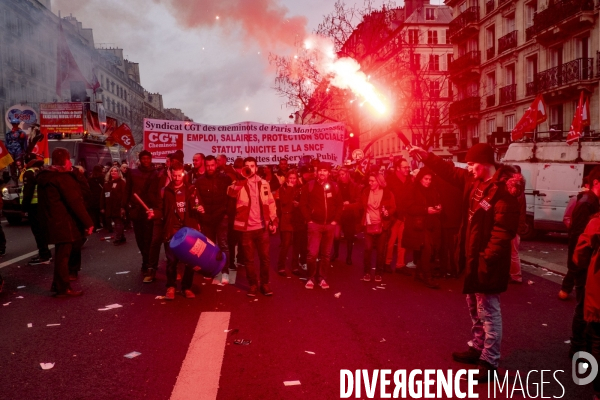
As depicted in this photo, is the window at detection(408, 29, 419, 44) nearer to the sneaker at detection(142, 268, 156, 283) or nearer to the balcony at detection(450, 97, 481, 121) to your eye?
the balcony at detection(450, 97, 481, 121)

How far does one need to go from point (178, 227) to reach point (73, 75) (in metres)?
20.5

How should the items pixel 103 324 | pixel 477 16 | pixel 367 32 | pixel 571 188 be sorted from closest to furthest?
pixel 103 324
pixel 571 188
pixel 367 32
pixel 477 16

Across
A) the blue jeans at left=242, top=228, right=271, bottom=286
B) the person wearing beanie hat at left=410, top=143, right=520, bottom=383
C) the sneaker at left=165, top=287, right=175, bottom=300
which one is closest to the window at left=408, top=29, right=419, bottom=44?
the blue jeans at left=242, top=228, right=271, bottom=286

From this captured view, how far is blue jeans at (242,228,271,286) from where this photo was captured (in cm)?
711

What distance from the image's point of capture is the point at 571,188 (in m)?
12.9

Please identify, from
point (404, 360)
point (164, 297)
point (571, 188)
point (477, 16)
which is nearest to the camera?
point (404, 360)

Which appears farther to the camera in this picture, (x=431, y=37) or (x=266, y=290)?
(x=431, y=37)

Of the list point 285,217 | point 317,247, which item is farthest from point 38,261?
point 317,247

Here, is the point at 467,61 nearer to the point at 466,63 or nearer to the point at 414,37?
the point at 466,63

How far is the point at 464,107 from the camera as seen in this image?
39.0 meters

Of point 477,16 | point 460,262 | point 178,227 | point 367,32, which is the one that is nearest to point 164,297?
point 178,227

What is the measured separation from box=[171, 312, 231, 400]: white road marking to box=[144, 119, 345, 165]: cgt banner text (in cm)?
708

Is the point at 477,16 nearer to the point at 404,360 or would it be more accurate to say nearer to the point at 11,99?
the point at 11,99

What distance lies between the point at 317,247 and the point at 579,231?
11.7 ft
